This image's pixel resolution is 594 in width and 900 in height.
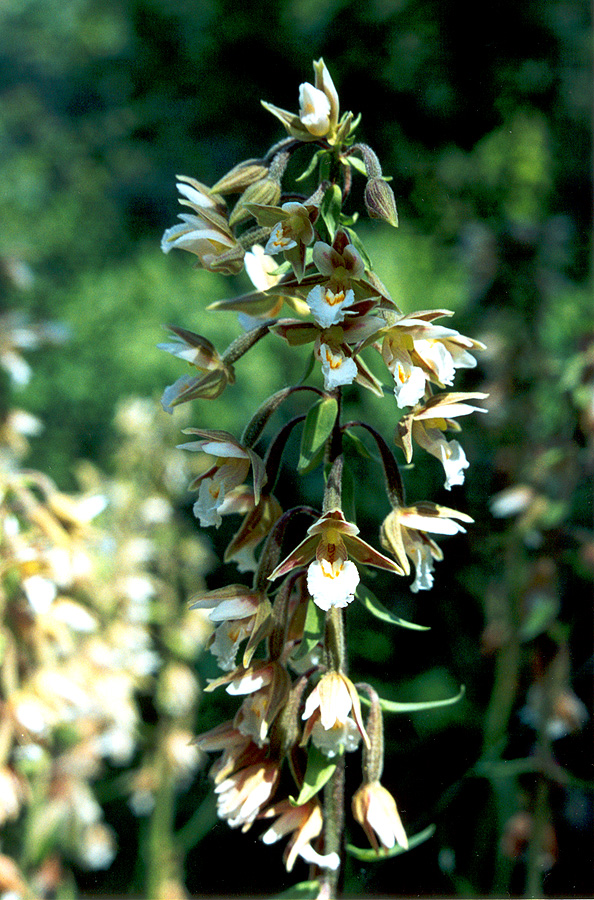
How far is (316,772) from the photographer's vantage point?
2.68ft

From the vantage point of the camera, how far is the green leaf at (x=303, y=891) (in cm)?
85

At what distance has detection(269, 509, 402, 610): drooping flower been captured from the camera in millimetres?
764

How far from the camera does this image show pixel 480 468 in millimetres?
2438

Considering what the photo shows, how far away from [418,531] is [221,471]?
8.8 inches

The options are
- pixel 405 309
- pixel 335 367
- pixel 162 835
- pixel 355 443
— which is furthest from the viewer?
pixel 405 309

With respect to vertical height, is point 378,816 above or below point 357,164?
below

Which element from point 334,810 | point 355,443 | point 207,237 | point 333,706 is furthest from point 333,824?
point 207,237

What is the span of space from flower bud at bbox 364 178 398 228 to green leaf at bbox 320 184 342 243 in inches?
1.6

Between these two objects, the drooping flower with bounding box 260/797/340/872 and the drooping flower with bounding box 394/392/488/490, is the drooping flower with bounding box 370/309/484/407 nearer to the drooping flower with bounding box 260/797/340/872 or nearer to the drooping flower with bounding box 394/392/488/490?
the drooping flower with bounding box 394/392/488/490

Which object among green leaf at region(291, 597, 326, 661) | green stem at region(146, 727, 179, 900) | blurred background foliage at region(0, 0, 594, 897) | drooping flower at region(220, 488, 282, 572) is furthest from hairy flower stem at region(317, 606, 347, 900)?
green stem at region(146, 727, 179, 900)

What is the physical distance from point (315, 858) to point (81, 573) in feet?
2.20

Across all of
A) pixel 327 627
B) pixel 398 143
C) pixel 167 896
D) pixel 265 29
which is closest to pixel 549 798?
pixel 167 896

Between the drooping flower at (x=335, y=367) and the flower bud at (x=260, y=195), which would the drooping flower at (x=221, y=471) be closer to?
the drooping flower at (x=335, y=367)

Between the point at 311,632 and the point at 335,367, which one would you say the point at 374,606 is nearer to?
the point at 311,632
